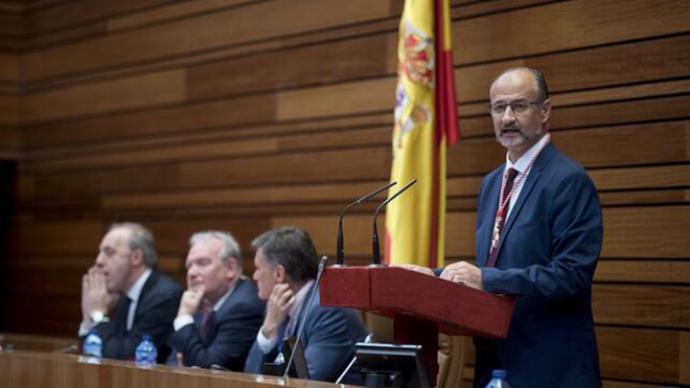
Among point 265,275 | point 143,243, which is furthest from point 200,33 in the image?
point 265,275

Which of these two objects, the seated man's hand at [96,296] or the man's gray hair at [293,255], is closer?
the man's gray hair at [293,255]

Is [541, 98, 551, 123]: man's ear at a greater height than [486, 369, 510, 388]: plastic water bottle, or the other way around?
[541, 98, 551, 123]: man's ear

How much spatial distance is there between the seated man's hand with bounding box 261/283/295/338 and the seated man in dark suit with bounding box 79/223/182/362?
Answer: 4.17 feet

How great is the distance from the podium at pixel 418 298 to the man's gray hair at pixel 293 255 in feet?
4.57

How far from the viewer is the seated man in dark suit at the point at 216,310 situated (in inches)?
208

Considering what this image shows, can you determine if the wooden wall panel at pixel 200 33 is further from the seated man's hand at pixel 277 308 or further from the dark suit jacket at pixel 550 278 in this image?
the dark suit jacket at pixel 550 278

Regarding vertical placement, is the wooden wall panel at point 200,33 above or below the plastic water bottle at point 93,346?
above

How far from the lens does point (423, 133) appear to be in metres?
5.29

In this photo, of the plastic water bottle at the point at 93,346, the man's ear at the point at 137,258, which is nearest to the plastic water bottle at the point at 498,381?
the plastic water bottle at the point at 93,346

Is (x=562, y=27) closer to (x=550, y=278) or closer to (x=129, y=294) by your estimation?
(x=550, y=278)

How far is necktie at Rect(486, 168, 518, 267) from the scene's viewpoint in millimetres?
3693

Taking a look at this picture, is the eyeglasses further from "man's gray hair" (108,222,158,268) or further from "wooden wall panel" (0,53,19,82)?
"wooden wall panel" (0,53,19,82)

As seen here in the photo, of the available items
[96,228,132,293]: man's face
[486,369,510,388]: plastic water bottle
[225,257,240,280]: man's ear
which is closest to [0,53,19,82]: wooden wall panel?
[96,228,132,293]: man's face

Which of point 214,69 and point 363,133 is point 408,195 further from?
point 214,69
